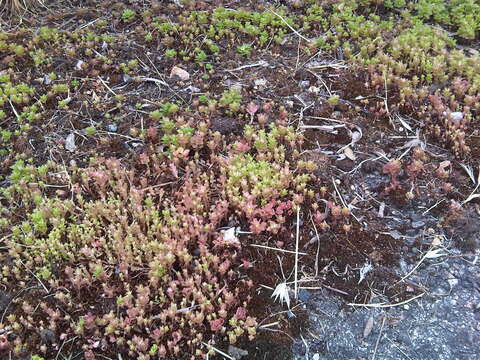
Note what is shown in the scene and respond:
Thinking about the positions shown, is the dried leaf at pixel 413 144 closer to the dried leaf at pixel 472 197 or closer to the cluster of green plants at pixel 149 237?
the dried leaf at pixel 472 197

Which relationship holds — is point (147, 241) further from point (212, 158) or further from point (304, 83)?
point (304, 83)

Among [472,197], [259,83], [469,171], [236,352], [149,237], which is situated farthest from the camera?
[259,83]

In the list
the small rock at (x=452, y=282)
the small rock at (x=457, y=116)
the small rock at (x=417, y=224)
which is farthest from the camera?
the small rock at (x=457, y=116)

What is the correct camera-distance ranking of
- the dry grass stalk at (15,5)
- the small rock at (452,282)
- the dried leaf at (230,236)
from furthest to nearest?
the dry grass stalk at (15,5) → the dried leaf at (230,236) → the small rock at (452,282)

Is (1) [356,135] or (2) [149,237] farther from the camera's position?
(1) [356,135]

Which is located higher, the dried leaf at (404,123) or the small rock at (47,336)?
the dried leaf at (404,123)

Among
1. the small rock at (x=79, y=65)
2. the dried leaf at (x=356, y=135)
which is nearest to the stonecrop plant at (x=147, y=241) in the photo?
the dried leaf at (x=356, y=135)

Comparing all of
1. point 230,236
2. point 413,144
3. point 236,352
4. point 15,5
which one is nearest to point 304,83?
point 413,144
